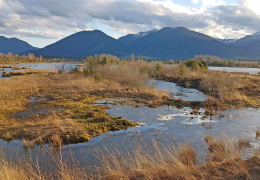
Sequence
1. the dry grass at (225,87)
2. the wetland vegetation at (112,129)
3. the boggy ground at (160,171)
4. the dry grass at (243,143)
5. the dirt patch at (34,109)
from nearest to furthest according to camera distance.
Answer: the boggy ground at (160,171)
the wetland vegetation at (112,129)
the dry grass at (243,143)
the dirt patch at (34,109)
the dry grass at (225,87)

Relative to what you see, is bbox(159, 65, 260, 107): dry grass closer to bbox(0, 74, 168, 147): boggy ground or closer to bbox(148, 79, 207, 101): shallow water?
bbox(148, 79, 207, 101): shallow water

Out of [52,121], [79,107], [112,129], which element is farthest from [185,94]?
[52,121]

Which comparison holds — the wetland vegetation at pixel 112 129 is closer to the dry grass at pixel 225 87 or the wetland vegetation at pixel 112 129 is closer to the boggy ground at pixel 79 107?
the boggy ground at pixel 79 107

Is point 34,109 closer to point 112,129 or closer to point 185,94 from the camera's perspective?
point 112,129

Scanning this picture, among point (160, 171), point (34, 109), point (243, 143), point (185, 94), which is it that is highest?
point (160, 171)

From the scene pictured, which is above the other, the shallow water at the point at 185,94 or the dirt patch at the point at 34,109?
the dirt patch at the point at 34,109

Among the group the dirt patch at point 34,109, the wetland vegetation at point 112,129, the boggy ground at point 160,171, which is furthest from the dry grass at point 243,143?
the dirt patch at point 34,109

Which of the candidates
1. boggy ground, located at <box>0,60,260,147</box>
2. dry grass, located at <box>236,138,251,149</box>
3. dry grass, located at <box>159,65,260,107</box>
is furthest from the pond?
dry grass, located at <box>159,65,260,107</box>

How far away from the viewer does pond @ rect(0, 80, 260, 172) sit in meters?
8.96

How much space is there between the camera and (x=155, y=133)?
466 inches

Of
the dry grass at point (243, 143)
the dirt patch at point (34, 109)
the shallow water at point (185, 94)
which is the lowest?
the shallow water at point (185, 94)

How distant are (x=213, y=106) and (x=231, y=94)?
18.2ft

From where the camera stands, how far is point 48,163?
799 cm

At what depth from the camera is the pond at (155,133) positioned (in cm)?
896
